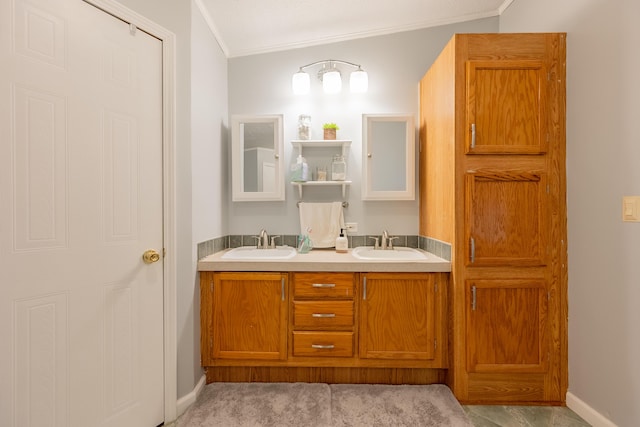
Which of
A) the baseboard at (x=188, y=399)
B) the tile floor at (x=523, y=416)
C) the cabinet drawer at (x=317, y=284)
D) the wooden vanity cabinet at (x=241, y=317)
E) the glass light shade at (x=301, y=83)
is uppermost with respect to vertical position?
the glass light shade at (x=301, y=83)

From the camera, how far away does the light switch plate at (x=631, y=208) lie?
4.69ft

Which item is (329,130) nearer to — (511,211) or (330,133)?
(330,133)

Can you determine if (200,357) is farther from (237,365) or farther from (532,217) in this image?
(532,217)

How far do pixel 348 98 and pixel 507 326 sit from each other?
1975 millimetres

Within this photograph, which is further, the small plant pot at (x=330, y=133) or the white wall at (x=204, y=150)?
the small plant pot at (x=330, y=133)

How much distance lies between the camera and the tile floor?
1.71 m

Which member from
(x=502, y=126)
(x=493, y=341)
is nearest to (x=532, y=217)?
(x=502, y=126)

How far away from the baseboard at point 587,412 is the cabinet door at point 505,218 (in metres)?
0.78

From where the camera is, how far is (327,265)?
2049mm

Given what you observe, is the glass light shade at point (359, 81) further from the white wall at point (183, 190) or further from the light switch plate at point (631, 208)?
the light switch plate at point (631, 208)

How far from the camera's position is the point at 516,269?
1.87 metres

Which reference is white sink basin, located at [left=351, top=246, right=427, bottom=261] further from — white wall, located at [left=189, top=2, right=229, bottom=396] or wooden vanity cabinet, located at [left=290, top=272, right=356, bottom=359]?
white wall, located at [left=189, top=2, right=229, bottom=396]

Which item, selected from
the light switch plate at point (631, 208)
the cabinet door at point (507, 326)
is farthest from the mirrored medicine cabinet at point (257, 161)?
the light switch plate at point (631, 208)

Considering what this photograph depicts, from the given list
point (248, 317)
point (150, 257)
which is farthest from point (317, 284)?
point (150, 257)
